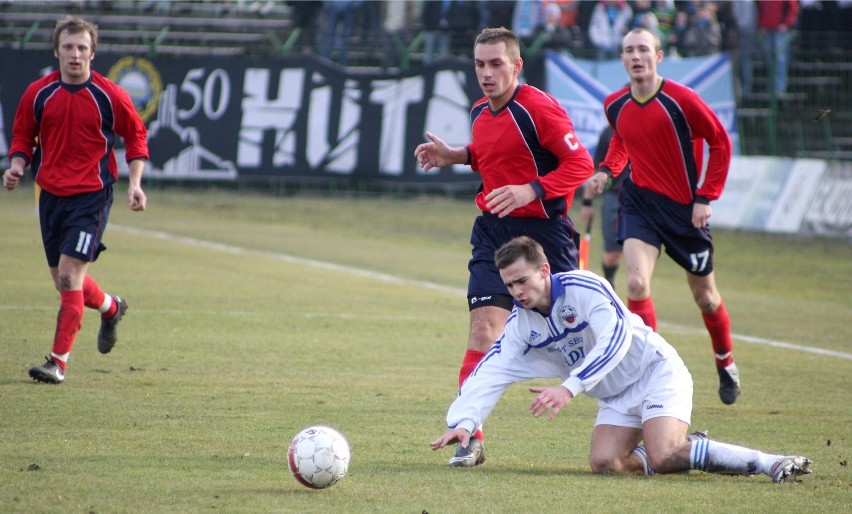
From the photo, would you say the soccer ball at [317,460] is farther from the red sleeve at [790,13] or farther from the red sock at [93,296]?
the red sleeve at [790,13]

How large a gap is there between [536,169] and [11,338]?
4.73 metres

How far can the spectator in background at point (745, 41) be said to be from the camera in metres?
23.5

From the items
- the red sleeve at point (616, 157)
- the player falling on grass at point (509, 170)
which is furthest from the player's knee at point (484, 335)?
the red sleeve at point (616, 157)

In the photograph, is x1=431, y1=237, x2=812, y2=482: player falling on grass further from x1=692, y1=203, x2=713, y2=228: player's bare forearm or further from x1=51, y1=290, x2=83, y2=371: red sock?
x1=51, y1=290, x2=83, y2=371: red sock

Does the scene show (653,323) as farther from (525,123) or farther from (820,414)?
(525,123)

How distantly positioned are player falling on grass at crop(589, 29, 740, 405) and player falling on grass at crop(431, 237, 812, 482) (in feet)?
7.15

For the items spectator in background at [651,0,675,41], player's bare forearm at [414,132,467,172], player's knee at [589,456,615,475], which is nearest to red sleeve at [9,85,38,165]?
player's bare forearm at [414,132,467,172]

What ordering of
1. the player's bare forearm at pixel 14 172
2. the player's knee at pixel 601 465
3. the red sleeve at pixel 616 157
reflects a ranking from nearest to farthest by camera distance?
the player's knee at pixel 601 465 → the player's bare forearm at pixel 14 172 → the red sleeve at pixel 616 157

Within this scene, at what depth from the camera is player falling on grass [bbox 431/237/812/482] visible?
5.82 m

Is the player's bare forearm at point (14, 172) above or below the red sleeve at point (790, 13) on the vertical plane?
above

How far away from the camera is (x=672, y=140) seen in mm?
8641

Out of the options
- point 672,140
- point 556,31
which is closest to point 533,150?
point 672,140

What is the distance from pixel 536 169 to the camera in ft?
22.8

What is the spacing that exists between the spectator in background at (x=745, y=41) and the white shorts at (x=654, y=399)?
709 inches
